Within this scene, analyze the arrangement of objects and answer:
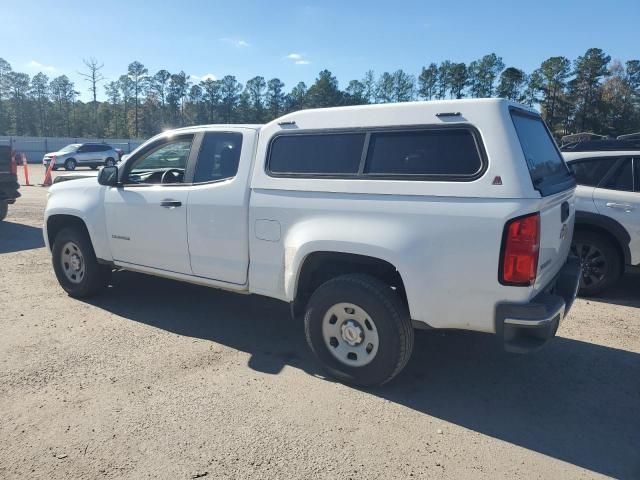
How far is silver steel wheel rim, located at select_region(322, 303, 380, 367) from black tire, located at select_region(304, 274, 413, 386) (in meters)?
0.03

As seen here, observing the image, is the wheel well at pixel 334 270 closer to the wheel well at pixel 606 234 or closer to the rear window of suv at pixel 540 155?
the rear window of suv at pixel 540 155

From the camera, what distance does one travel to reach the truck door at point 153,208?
14.8ft

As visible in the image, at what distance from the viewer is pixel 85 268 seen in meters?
5.33

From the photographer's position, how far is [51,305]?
5305 millimetres

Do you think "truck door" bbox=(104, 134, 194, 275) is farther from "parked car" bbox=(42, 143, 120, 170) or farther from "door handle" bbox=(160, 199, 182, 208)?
"parked car" bbox=(42, 143, 120, 170)

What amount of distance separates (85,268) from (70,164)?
2748 centimetres

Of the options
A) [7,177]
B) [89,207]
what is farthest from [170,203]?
[7,177]

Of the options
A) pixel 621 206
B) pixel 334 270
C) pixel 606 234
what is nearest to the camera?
pixel 334 270

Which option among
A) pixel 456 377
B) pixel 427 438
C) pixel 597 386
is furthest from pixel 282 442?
pixel 597 386

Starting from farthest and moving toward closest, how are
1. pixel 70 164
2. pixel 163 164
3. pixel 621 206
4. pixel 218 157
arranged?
pixel 70 164 < pixel 621 206 < pixel 163 164 < pixel 218 157

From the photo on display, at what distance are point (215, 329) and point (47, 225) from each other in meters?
2.55

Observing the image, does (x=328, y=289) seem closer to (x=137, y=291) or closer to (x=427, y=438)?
(x=427, y=438)

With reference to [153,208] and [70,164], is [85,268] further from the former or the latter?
[70,164]

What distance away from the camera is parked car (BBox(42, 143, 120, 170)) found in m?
29.0
